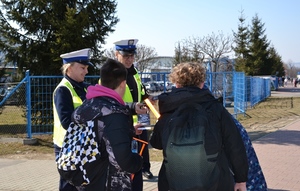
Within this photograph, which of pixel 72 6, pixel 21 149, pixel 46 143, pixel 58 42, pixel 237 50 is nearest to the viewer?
pixel 21 149

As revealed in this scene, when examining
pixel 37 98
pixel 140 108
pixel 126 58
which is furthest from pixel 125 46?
pixel 37 98

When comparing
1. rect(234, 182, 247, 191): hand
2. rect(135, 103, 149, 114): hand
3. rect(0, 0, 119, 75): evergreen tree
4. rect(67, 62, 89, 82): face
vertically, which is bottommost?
rect(234, 182, 247, 191): hand

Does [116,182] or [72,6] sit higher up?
[72,6]

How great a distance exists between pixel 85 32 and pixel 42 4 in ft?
5.34

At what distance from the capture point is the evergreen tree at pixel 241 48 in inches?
1794

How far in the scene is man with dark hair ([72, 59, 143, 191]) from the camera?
2.57 meters

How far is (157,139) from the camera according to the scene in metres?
2.99

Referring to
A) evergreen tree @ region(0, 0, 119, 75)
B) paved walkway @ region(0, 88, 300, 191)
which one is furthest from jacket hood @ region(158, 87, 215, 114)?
evergreen tree @ region(0, 0, 119, 75)

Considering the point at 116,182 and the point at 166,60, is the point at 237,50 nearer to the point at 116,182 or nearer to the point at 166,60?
the point at 166,60

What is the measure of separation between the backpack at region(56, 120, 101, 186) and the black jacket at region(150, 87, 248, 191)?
1.67 ft

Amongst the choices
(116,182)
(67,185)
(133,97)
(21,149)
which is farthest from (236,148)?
(21,149)

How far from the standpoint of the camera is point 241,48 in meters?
46.6

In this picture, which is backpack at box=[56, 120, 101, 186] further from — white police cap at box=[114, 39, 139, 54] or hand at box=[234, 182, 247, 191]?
white police cap at box=[114, 39, 139, 54]

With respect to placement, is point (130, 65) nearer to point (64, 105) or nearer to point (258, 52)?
point (64, 105)
